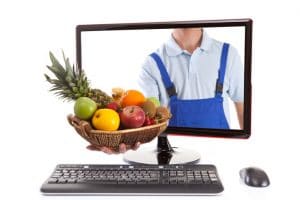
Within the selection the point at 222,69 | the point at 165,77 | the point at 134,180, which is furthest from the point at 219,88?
the point at 134,180

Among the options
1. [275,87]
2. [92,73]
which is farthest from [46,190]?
[275,87]

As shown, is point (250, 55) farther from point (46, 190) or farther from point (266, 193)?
point (46, 190)

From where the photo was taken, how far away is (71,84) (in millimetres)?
1503

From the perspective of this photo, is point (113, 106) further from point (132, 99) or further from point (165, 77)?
point (165, 77)

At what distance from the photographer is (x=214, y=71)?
4.77 ft

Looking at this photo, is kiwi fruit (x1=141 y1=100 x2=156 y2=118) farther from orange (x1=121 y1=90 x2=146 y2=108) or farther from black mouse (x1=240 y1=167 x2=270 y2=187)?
black mouse (x1=240 y1=167 x2=270 y2=187)

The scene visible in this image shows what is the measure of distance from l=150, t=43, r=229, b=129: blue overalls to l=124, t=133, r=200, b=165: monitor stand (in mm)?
101

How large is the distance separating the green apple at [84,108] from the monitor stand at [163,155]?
212 mm

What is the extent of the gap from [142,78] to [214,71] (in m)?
0.24

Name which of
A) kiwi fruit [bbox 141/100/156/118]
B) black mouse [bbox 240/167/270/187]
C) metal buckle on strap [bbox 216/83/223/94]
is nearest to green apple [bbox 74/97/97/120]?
kiwi fruit [bbox 141/100/156/118]

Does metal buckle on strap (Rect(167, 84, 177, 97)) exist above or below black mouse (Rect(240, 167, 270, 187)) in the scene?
above

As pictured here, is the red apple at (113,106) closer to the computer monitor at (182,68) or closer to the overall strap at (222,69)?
the computer monitor at (182,68)

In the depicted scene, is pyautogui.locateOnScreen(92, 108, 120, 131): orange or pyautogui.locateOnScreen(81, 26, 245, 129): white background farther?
pyautogui.locateOnScreen(81, 26, 245, 129): white background

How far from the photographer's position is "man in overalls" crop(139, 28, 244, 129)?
1.45 metres
